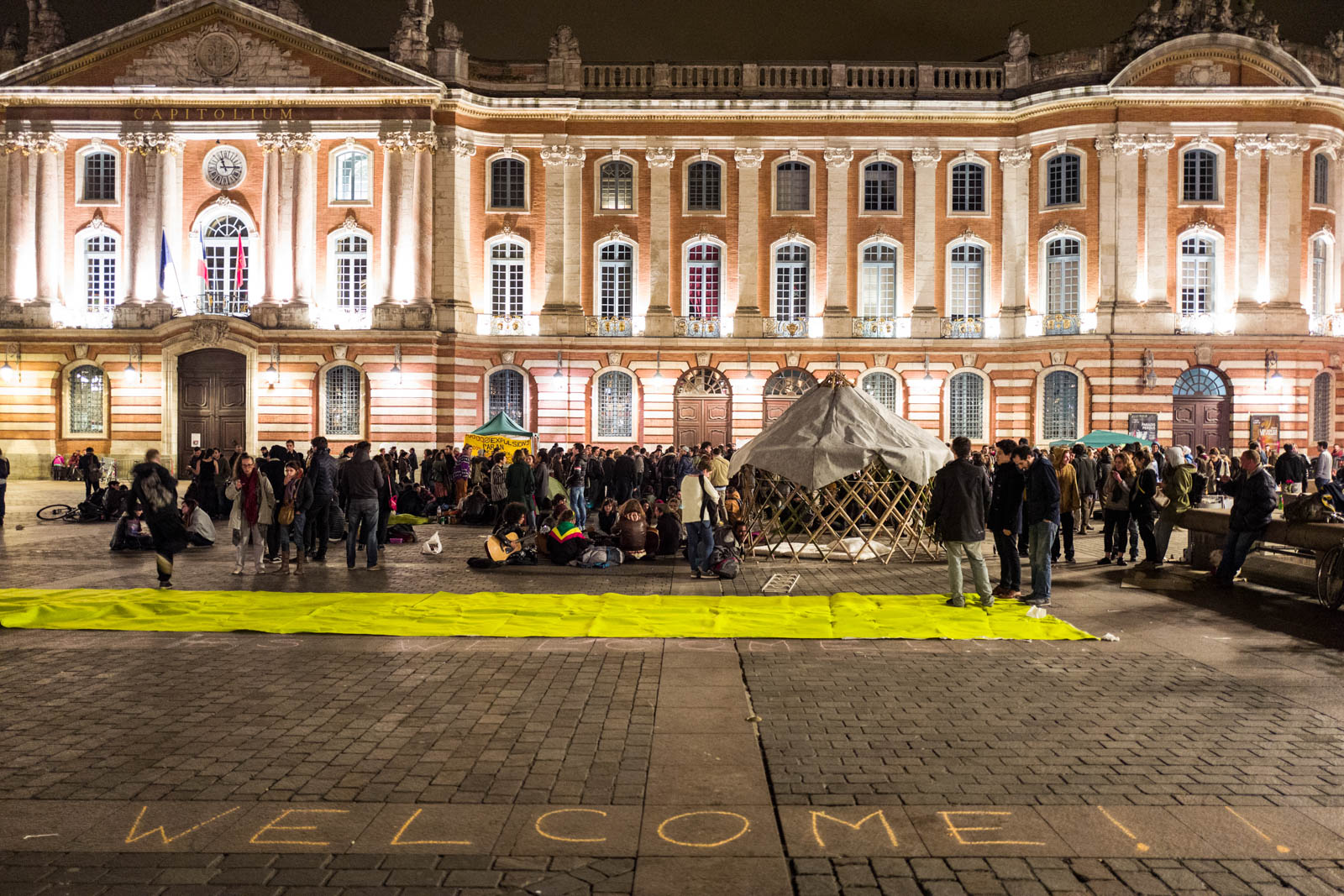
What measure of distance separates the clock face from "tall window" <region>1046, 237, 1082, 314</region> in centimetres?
2780

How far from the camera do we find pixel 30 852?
475 centimetres

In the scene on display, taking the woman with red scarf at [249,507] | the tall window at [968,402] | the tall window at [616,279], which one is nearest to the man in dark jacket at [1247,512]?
the woman with red scarf at [249,507]

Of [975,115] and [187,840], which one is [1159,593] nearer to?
[187,840]

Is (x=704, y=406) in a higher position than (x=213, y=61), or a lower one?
lower

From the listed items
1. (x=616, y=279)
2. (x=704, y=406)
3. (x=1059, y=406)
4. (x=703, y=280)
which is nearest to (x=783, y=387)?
(x=704, y=406)

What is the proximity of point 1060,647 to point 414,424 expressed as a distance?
89.0 ft

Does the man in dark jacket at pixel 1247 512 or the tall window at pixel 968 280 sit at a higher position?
the tall window at pixel 968 280

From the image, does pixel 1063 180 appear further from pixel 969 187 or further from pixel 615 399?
pixel 615 399

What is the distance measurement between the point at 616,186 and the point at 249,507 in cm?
2388

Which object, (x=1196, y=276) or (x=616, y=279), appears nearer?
(x=1196, y=276)

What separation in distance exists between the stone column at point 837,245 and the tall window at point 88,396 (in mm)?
25019

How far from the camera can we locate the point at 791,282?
116 ft

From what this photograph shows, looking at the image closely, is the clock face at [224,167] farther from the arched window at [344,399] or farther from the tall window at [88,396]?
the tall window at [88,396]

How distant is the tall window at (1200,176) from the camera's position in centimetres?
3347
